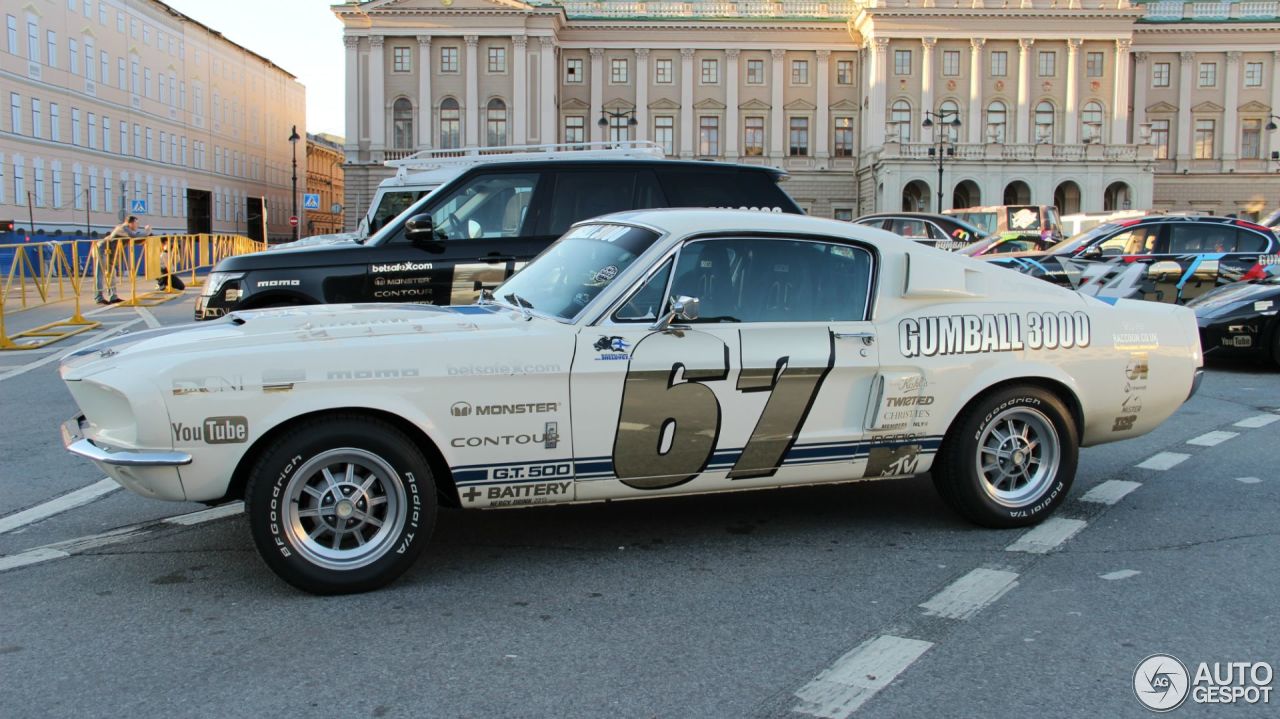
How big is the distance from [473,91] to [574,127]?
857 centimetres

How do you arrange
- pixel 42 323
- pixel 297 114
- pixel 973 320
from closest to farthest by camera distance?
1. pixel 973 320
2. pixel 42 323
3. pixel 297 114

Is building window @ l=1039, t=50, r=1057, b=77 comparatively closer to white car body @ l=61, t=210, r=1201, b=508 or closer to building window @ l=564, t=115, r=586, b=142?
building window @ l=564, t=115, r=586, b=142

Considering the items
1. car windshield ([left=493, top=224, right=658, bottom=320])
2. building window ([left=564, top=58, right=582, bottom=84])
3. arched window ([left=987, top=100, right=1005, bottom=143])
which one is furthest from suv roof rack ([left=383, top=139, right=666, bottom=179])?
arched window ([left=987, top=100, right=1005, bottom=143])

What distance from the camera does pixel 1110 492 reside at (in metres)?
6.39

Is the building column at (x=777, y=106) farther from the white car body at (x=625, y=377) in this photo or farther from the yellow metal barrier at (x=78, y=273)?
the white car body at (x=625, y=377)

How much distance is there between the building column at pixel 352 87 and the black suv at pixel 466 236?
75.3 meters

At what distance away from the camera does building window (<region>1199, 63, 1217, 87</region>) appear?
85.2 m

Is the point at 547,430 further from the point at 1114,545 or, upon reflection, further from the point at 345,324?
the point at 1114,545

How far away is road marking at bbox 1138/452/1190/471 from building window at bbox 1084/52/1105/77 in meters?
81.8

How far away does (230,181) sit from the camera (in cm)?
8656

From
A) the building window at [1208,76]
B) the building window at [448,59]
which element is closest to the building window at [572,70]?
the building window at [448,59]

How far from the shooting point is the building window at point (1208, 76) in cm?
8525

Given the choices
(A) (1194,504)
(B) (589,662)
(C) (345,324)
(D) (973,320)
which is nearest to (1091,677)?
(B) (589,662)

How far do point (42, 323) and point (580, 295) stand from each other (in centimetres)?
1501
